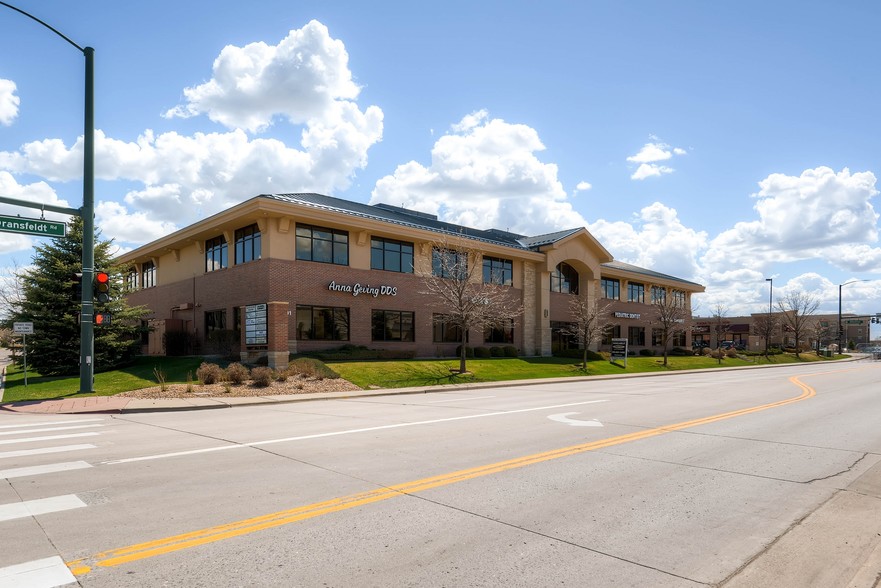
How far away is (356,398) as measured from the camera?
2020 centimetres

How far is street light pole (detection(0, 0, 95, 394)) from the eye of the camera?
1839cm

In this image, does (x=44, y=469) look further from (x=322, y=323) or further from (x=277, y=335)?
(x=322, y=323)

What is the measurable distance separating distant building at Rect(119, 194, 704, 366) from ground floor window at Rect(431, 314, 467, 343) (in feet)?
0.29

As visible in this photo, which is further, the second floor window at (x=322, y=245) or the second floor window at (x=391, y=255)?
the second floor window at (x=391, y=255)

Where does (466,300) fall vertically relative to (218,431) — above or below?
above

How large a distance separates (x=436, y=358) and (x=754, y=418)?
76.0 ft

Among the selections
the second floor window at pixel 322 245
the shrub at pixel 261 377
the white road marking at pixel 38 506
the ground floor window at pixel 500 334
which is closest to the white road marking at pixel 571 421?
the white road marking at pixel 38 506

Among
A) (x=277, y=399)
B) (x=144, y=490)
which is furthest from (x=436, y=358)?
(x=144, y=490)

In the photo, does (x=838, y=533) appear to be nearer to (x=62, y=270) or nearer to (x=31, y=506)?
(x=31, y=506)

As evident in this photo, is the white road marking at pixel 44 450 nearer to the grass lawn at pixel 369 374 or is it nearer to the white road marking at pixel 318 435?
the white road marking at pixel 318 435

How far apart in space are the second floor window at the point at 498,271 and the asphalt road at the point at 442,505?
2835 centimetres

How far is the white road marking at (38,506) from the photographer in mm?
5922

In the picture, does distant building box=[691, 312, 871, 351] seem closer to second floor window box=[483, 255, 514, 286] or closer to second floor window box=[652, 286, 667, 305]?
second floor window box=[652, 286, 667, 305]

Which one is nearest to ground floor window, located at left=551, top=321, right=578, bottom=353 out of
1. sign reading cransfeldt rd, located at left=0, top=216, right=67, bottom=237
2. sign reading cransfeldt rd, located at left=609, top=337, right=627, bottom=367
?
sign reading cransfeldt rd, located at left=609, top=337, right=627, bottom=367
